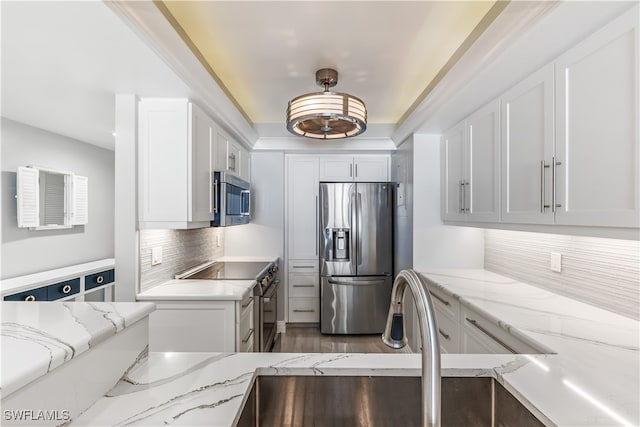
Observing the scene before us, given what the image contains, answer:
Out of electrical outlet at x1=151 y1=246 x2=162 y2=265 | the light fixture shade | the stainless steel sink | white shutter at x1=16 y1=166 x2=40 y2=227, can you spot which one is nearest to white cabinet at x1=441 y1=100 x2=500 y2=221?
the light fixture shade

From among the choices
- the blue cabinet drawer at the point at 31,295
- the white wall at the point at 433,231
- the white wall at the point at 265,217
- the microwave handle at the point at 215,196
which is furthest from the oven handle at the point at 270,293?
the blue cabinet drawer at the point at 31,295

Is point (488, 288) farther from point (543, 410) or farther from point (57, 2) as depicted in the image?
point (57, 2)

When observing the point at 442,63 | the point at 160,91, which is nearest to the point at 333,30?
the point at 442,63

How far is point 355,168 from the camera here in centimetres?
409

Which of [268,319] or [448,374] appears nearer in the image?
[448,374]

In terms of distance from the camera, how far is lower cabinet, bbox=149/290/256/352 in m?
2.15

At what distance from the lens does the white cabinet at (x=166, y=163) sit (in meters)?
2.19

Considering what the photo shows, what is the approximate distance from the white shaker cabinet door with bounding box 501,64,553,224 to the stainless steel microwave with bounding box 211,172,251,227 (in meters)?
2.03

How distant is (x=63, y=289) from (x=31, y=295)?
0.37 metres

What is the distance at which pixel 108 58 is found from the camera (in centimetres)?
165

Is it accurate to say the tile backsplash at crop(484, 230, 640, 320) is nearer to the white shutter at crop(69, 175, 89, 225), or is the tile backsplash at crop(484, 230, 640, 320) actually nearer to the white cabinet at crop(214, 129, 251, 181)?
the white cabinet at crop(214, 129, 251, 181)

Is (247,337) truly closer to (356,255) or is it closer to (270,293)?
(270,293)

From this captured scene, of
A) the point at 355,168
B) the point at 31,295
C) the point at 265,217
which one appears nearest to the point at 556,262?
the point at 355,168

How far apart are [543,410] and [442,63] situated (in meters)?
2.33
